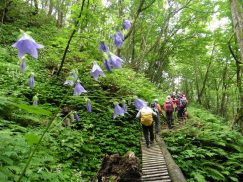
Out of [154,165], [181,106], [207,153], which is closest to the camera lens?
[154,165]

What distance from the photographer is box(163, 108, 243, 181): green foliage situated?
27.9 feet

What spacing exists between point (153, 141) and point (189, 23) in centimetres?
1592

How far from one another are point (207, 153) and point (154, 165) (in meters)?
3.06

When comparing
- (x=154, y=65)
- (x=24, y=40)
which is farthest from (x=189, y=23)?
(x=24, y=40)

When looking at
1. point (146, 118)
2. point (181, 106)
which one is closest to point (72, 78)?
point (146, 118)

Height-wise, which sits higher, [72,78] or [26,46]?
[26,46]

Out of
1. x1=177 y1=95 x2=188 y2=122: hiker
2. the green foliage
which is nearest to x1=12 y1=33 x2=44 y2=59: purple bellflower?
the green foliage

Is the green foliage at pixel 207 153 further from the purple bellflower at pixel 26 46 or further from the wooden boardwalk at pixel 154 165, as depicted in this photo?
the purple bellflower at pixel 26 46

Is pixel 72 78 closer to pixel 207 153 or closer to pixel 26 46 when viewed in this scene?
pixel 26 46

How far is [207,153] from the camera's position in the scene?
9.20 m

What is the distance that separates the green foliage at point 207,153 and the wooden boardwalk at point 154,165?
1.07 meters

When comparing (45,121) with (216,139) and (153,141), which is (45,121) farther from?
(216,139)

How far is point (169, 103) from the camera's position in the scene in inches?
460

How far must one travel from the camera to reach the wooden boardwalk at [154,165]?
616 cm
